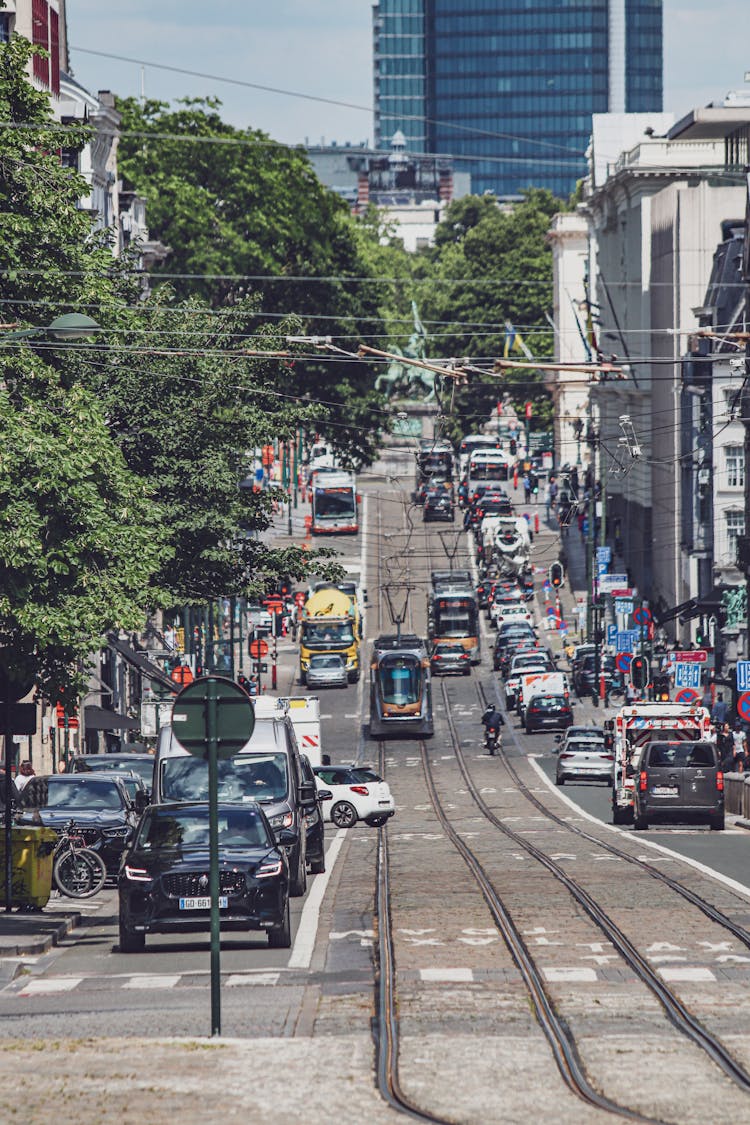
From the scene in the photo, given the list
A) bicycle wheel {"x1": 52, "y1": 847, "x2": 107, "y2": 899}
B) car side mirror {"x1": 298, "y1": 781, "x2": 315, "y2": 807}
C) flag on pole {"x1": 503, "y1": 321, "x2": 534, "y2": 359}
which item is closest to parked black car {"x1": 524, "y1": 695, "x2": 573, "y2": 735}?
flag on pole {"x1": 503, "y1": 321, "x2": 534, "y2": 359}

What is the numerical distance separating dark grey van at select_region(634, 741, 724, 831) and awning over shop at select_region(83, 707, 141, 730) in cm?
1725

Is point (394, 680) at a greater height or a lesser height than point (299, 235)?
lesser

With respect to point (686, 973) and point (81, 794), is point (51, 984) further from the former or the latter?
point (81, 794)

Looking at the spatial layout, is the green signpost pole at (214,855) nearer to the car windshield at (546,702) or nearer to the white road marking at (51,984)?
the white road marking at (51,984)

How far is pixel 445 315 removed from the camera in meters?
140

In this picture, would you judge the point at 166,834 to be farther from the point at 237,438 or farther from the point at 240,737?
the point at 237,438

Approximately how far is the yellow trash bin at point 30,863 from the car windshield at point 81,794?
4891mm

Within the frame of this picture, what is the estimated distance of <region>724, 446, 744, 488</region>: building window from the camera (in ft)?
251

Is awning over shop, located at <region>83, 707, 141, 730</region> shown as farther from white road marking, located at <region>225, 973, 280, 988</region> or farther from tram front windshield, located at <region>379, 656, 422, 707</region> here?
white road marking, located at <region>225, 973, 280, 988</region>

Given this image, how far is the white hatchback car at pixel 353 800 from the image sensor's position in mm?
43188

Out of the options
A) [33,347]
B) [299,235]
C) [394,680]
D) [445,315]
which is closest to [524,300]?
[445,315]

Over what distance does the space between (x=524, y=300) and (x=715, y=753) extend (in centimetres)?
10541

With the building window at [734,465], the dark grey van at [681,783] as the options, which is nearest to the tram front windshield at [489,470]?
the building window at [734,465]

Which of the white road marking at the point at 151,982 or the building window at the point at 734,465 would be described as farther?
the building window at the point at 734,465
